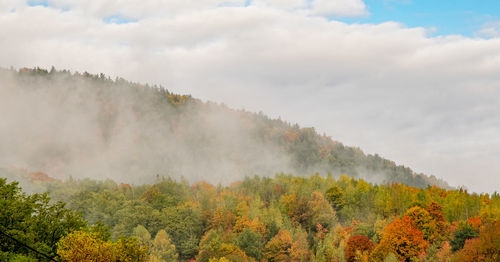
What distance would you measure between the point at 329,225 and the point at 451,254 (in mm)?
66003

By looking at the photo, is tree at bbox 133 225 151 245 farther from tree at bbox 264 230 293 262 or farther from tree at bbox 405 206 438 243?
tree at bbox 405 206 438 243

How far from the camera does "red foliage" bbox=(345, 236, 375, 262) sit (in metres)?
134

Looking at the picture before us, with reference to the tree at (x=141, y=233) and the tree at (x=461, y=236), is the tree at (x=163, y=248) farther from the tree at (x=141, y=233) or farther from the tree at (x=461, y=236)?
the tree at (x=461, y=236)

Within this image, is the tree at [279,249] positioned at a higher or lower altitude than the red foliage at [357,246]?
lower

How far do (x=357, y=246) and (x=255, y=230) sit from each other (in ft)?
141

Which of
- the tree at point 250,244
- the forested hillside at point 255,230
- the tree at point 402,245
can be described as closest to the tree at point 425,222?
the forested hillside at point 255,230

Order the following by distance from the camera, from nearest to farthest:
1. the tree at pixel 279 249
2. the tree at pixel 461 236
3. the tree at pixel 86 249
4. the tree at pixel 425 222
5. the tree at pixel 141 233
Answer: the tree at pixel 86 249
the tree at pixel 461 236
the tree at pixel 425 222
the tree at pixel 279 249
the tree at pixel 141 233

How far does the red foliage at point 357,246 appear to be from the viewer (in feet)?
439

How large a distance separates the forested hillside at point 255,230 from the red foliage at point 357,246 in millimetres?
271

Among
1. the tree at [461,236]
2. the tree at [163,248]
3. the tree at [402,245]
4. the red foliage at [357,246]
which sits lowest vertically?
the tree at [163,248]

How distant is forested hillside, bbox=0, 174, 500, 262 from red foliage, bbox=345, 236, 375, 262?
10.7 inches

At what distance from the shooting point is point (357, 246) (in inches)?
5320

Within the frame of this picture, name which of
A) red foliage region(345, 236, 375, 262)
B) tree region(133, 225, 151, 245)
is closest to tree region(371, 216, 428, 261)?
red foliage region(345, 236, 375, 262)

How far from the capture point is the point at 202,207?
19900 centimetres
